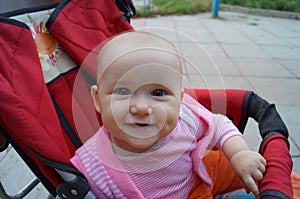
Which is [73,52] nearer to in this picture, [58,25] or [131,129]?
[58,25]

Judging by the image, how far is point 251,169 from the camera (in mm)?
849

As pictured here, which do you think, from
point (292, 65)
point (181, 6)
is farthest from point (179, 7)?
point (292, 65)

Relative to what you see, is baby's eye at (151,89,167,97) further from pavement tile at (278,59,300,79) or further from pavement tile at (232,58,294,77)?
pavement tile at (278,59,300,79)

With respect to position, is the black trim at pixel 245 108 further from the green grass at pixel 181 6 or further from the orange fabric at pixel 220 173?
the green grass at pixel 181 6

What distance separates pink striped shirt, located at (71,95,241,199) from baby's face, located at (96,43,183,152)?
0.41 feet

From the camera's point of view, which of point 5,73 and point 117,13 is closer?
point 5,73

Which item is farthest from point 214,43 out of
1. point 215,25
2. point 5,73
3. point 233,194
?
point 5,73

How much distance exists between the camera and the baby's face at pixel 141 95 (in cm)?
80

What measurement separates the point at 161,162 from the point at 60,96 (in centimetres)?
45

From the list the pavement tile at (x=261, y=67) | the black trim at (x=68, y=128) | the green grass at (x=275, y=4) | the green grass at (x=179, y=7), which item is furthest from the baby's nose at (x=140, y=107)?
the green grass at (x=275, y=4)

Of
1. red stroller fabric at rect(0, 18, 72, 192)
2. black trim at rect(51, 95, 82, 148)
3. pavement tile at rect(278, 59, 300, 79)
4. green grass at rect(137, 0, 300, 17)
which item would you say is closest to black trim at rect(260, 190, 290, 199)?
red stroller fabric at rect(0, 18, 72, 192)

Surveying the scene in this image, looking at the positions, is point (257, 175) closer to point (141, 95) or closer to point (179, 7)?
point (141, 95)

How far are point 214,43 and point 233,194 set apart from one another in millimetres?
3499

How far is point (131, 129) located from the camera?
0.82m
